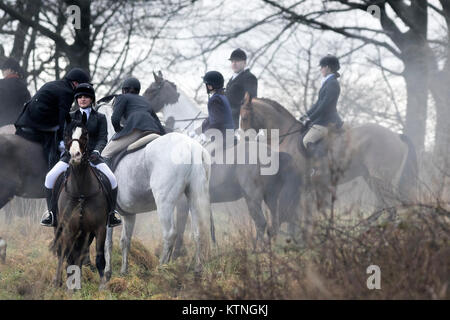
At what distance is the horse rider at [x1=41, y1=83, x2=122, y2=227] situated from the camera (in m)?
6.80

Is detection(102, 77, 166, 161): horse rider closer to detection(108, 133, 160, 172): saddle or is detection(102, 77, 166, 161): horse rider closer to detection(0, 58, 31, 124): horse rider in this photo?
detection(108, 133, 160, 172): saddle

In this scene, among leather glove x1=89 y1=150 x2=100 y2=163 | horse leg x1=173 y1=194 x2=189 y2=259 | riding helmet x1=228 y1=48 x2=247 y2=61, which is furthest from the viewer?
riding helmet x1=228 y1=48 x2=247 y2=61

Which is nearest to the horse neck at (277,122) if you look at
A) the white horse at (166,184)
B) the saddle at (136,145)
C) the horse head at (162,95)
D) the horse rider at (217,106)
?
the horse rider at (217,106)

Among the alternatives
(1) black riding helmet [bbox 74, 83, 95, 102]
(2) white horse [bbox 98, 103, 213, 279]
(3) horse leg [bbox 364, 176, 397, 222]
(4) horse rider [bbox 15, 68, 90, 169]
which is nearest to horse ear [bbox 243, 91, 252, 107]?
(2) white horse [bbox 98, 103, 213, 279]

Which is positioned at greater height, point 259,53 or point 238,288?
point 259,53

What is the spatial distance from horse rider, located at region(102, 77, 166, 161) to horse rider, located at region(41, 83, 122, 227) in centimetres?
90

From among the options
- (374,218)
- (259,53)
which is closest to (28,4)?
(259,53)

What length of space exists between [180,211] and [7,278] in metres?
2.67

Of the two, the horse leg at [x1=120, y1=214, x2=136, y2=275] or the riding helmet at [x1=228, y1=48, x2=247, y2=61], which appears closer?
the horse leg at [x1=120, y1=214, x2=136, y2=275]

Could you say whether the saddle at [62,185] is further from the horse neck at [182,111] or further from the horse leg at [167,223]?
the horse neck at [182,111]

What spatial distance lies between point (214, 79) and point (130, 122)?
159 cm

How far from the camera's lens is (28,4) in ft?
51.5

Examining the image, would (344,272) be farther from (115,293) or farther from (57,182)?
(57,182)

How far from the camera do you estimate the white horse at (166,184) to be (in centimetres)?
734
